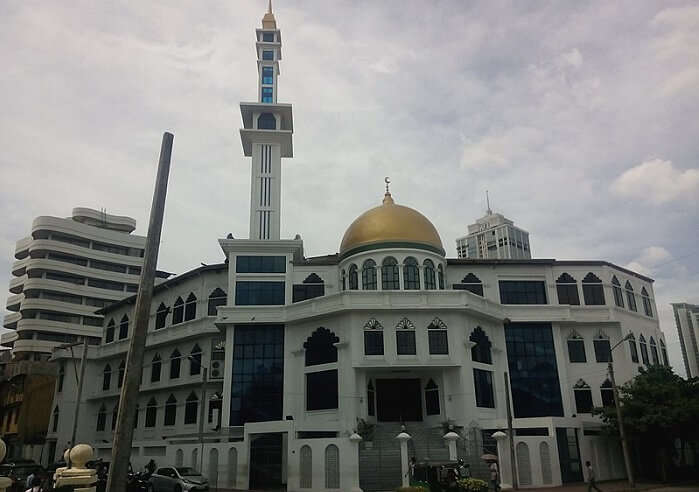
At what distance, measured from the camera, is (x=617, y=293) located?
4097 cm

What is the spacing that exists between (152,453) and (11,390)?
30910 millimetres

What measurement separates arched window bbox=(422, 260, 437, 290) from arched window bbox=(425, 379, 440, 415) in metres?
6.16

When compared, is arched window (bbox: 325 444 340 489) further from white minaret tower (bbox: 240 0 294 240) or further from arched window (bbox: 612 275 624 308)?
arched window (bbox: 612 275 624 308)

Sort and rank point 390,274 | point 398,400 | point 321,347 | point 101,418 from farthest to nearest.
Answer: point 101,418, point 390,274, point 321,347, point 398,400

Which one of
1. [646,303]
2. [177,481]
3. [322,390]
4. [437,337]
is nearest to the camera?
[177,481]

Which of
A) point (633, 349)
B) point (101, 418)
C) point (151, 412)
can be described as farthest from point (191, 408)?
point (633, 349)

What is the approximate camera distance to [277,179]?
45.2 meters

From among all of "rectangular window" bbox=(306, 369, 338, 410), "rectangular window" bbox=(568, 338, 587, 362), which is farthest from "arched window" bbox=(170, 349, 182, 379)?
"rectangular window" bbox=(568, 338, 587, 362)

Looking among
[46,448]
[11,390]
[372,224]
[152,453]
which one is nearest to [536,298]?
[372,224]

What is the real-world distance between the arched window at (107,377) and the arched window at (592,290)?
127 ft

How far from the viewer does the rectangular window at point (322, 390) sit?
33.7 metres

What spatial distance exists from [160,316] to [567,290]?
3095 cm

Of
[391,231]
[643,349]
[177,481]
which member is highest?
[391,231]

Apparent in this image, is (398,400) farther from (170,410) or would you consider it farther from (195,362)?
(170,410)
